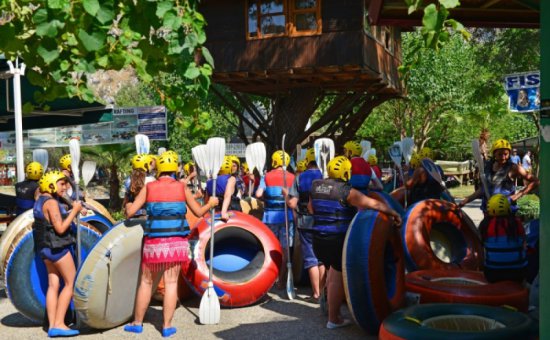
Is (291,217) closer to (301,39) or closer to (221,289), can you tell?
(221,289)

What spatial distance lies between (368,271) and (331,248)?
554 millimetres

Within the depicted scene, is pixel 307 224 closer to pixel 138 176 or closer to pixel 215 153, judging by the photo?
pixel 215 153

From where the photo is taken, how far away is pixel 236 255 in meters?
8.43

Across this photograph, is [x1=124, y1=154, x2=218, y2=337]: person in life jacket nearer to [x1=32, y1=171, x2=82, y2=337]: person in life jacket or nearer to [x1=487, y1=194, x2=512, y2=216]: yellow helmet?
[x1=32, y1=171, x2=82, y2=337]: person in life jacket

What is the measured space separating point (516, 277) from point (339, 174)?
206cm

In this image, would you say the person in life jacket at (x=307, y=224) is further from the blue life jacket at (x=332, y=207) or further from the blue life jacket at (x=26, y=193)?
the blue life jacket at (x=26, y=193)

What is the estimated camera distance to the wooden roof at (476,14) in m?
6.79

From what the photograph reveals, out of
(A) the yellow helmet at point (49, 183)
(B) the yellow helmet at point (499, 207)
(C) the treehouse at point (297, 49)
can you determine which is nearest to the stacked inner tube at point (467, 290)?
(B) the yellow helmet at point (499, 207)

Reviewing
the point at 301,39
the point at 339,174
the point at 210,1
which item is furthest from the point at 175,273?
the point at 210,1

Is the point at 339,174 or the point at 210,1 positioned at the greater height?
the point at 210,1

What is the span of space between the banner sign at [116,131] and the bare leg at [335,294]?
352 inches

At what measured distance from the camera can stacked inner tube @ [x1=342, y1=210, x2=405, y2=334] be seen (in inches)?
228

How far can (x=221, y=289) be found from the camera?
24.3 ft

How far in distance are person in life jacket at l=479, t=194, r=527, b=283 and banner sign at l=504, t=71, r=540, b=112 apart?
7.31ft
